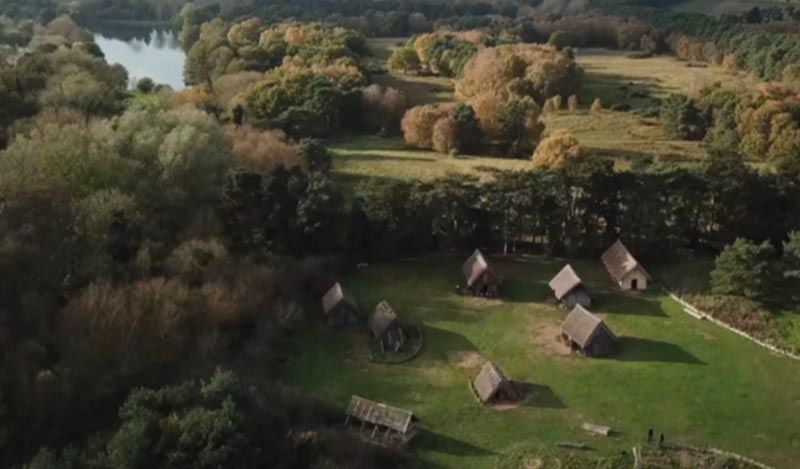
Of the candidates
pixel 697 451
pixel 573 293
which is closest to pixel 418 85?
pixel 573 293

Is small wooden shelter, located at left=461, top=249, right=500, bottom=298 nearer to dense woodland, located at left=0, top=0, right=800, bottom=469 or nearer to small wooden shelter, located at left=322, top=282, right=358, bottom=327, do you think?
dense woodland, located at left=0, top=0, right=800, bottom=469

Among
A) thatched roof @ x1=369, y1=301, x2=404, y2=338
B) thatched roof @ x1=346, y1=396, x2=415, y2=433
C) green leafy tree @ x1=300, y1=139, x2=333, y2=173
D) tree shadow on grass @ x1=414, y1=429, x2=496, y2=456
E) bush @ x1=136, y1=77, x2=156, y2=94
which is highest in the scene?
bush @ x1=136, y1=77, x2=156, y2=94

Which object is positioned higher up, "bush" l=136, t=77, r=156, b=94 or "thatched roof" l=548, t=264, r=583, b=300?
"bush" l=136, t=77, r=156, b=94

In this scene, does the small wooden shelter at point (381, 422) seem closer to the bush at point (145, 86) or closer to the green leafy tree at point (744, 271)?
the green leafy tree at point (744, 271)


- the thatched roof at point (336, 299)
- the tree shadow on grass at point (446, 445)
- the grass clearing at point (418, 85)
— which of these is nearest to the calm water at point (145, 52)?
the grass clearing at point (418, 85)

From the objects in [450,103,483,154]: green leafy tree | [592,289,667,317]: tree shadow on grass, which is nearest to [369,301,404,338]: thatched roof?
[592,289,667,317]: tree shadow on grass

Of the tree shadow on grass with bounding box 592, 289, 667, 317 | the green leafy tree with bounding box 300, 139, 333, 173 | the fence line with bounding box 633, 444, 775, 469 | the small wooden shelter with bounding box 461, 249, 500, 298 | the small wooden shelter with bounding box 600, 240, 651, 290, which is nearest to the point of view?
the fence line with bounding box 633, 444, 775, 469

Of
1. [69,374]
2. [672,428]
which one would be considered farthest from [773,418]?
[69,374]
